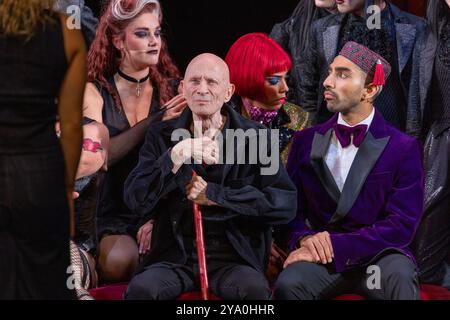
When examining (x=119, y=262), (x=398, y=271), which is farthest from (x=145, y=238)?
(x=398, y=271)

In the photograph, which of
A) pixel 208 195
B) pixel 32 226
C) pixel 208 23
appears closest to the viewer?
pixel 32 226

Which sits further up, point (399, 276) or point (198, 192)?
point (198, 192)

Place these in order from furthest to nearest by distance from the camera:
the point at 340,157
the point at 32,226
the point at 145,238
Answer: the point at 145,238 < the point at 340,157 < the point at 32,226

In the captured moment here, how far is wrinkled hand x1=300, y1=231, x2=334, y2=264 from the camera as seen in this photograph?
14.0 feet

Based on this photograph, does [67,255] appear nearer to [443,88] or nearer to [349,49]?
[349,49]

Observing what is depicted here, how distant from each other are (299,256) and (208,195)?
19.7 inches

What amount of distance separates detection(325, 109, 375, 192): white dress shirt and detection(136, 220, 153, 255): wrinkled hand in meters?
0.91

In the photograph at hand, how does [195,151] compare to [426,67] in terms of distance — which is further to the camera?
[426,67]

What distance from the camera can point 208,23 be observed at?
529 cm

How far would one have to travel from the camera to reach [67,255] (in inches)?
126

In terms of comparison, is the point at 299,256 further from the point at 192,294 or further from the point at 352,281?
the point at 192,294

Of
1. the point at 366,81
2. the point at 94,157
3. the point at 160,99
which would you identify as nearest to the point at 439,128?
the point at 366,81

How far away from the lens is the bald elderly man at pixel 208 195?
4227mm
